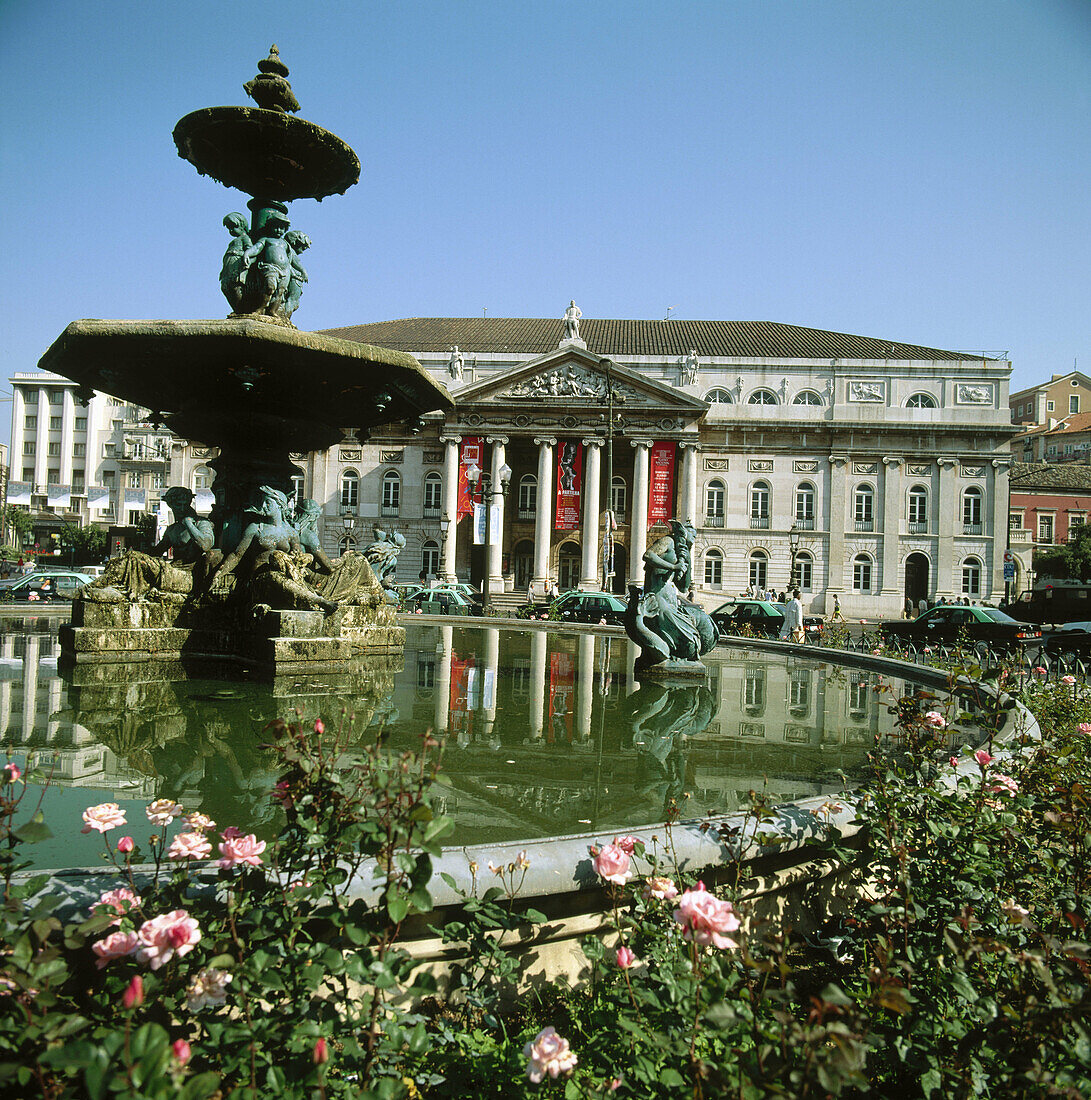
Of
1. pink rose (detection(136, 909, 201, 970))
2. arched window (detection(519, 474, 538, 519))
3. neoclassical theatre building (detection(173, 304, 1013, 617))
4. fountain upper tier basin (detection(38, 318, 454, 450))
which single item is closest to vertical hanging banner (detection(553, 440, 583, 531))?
neoclassical theatre building (detection(173, 304, 1013, 617))

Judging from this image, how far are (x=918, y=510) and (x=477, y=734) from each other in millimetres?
49332

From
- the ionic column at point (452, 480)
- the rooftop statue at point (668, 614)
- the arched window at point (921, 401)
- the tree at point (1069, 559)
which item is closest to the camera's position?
the rooftop statue at point (668, 614)

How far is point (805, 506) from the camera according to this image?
160 feet

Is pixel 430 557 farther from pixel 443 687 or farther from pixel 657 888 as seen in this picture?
pixel 657 888

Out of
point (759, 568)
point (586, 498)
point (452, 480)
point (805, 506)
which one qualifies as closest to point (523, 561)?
point (586, 498)

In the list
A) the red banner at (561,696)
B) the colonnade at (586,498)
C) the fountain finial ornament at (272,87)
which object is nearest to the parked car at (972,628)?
the red banner at (561,696)

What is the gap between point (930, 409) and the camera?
48094mm

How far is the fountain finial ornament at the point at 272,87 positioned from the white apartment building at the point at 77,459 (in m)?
65.3

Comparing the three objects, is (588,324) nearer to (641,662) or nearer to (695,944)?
(641,662)

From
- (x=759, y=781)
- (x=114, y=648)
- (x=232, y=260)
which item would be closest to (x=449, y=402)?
(x=232, y=260)

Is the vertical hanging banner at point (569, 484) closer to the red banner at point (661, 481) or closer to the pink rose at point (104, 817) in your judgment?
the red banner at point (661, 481)

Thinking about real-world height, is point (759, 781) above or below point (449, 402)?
below

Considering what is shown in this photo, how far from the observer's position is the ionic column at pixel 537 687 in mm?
5520

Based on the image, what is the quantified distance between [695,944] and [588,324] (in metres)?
58.4
